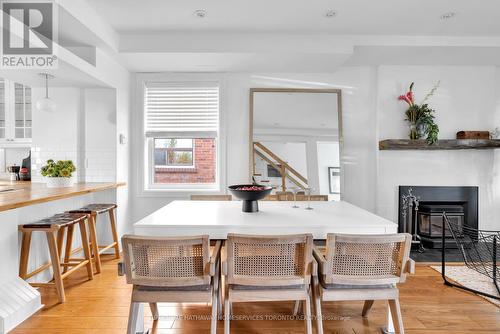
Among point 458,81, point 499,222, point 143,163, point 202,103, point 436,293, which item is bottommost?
point 436,293

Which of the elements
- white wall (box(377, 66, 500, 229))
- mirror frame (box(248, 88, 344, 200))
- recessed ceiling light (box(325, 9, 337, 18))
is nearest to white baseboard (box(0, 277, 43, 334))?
mirror frame (box(248, 88, 344, 200))

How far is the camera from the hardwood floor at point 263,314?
2.25 metres

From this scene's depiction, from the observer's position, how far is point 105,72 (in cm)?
366

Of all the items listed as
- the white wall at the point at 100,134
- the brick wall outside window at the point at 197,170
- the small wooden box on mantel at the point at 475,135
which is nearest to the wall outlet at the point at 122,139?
the white wall at the point at 100,134

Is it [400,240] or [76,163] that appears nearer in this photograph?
[400,240]

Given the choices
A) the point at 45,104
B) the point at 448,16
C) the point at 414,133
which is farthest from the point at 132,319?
the point at 414,133

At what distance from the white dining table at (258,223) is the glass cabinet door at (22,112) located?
3.36 meters

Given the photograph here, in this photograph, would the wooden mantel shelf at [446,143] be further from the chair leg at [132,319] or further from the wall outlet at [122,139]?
the chair leg at [132,319]

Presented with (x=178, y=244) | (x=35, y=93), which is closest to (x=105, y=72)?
(x=35, y=93)

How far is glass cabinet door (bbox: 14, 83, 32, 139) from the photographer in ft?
14.7

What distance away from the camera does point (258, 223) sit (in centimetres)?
204

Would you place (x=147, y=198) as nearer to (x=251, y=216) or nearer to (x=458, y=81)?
(x=251, y=216)

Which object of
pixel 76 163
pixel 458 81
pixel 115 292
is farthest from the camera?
pixel 458 81

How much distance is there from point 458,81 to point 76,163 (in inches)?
208
